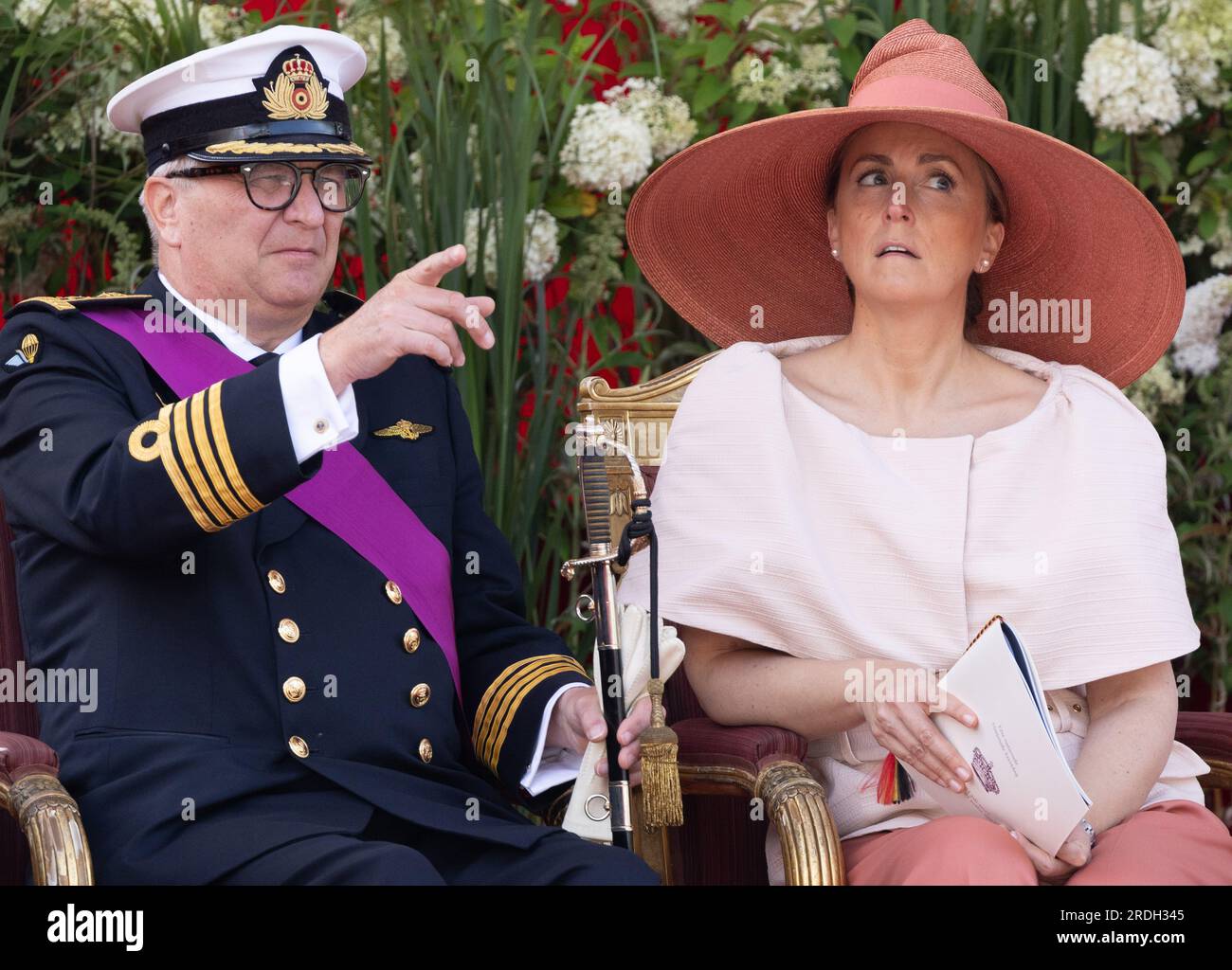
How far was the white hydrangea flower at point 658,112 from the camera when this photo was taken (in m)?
4.39

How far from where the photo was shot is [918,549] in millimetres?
2982

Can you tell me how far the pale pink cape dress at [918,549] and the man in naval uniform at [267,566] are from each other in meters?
0.36

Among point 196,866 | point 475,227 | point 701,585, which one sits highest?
point 475,227

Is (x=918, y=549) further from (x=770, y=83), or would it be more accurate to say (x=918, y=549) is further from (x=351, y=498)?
(x=770, y=83)

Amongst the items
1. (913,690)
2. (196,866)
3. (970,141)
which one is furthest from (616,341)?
(196,866)

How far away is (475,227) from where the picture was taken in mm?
4215

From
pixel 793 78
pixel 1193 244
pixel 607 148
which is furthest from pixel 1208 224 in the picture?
pixel 607 148

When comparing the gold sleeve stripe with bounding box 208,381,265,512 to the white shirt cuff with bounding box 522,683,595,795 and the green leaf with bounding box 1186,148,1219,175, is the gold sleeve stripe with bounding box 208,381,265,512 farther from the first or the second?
the green leaf with bounding box 1186,148,1219,175

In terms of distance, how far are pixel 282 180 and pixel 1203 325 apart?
2.49 metres

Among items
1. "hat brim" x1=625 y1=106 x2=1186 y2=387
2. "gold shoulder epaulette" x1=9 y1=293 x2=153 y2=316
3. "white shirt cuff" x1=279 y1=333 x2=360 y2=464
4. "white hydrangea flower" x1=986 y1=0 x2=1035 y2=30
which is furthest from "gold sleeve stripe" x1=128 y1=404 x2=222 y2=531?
"white hydrangea flower" x1=986 y1=0 x2=1035 y2=30

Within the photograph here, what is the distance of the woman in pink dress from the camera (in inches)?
114

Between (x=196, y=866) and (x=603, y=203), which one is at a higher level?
(x=603, y=203)

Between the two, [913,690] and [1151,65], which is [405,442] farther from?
[1151,65]

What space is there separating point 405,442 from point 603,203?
5.46ft
